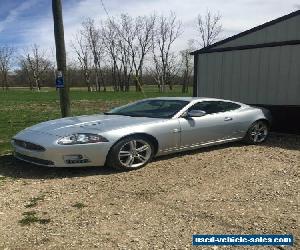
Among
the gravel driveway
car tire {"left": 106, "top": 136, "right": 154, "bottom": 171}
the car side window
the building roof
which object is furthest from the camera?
the building roof

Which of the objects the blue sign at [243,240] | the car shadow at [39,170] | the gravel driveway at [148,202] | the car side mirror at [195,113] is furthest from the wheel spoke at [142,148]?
the blue sign at [243,240]

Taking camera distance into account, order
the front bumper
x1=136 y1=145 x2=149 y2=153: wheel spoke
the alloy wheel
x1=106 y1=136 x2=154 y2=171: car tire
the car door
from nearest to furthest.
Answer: the front bumper
x1=106 y1=136 x2=154 y2=171: car tire
the alloy wheel
x1=136 y1=145 x2=149 y2=153: wheel spoke
the car door

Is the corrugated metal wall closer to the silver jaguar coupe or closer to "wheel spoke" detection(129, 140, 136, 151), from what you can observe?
the silver jaguar coupe

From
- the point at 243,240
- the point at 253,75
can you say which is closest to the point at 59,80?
the point at 253,75

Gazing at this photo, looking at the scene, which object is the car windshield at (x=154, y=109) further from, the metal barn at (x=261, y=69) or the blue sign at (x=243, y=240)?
the metal barn at (x=261, y=69)

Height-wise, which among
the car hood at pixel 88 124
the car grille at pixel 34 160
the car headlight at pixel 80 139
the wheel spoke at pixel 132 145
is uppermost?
the car hood at pixel 88 124

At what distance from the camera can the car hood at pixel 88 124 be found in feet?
19.4

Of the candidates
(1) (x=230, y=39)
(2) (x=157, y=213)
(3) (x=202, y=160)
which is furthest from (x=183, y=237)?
(1) (x=230, y=39)

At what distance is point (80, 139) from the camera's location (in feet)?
18.8

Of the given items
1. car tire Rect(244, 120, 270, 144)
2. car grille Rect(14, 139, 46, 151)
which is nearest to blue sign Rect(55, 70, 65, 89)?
car grille Rect(14, 139, 46, 151)

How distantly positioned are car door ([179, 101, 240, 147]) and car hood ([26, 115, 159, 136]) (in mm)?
635

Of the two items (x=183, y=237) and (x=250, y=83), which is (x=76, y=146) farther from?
(x=250, y=83)

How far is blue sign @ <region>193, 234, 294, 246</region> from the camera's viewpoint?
11.6ft

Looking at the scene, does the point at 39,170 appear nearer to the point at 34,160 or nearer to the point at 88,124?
the point at 34,160
